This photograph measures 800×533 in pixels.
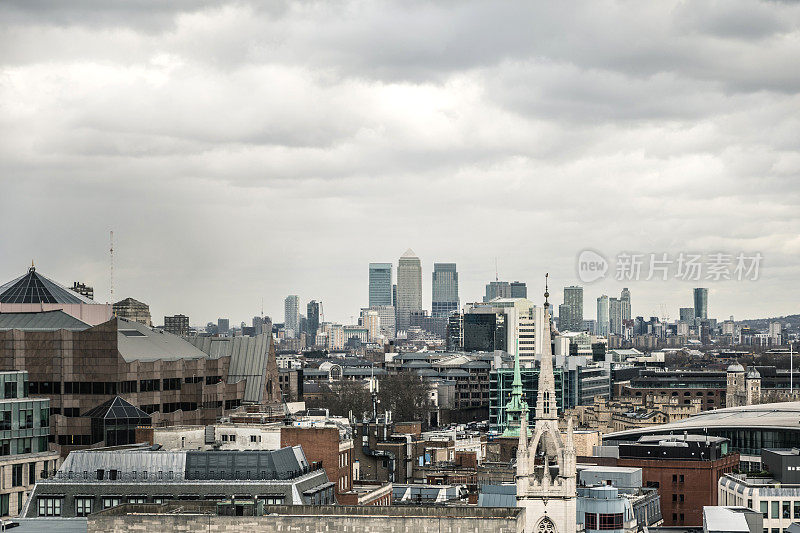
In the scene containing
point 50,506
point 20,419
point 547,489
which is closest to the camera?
point 547,489

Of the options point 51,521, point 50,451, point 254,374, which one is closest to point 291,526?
point 51,521

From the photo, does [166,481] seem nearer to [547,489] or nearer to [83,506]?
[83,506]

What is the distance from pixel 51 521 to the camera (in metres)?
97.5

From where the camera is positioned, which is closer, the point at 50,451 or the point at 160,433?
the point at 160,433

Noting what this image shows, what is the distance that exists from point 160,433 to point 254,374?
219 feet

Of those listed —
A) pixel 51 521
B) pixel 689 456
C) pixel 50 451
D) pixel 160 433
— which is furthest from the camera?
pixel 689 456

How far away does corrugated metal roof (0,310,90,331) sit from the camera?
170500mm

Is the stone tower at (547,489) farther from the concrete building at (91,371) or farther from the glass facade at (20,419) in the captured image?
the concrete building at (91,371)

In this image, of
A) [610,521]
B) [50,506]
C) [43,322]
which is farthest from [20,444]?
[610,521]

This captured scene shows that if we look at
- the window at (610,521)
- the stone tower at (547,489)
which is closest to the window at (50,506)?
the stone tower at (547,489)

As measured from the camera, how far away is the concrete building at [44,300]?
7042 inches

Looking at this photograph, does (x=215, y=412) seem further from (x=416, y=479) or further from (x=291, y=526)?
(x=291, y=526)

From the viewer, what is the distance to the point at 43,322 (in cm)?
17200

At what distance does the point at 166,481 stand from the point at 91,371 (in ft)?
199
